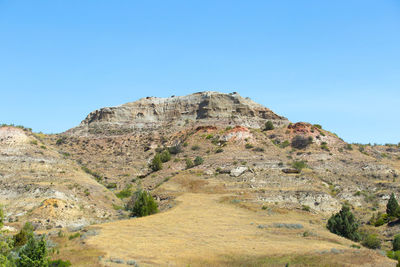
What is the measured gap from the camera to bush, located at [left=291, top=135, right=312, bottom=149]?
62.6 meters

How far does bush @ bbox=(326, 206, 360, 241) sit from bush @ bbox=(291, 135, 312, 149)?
33.4 m

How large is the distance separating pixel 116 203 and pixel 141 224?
43.7 feet

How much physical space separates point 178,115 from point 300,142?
29.1 m

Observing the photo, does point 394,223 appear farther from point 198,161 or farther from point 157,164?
point 157,164

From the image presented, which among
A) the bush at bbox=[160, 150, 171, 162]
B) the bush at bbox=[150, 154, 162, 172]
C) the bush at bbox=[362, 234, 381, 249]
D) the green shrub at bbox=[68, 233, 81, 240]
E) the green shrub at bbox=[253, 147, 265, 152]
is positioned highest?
the green shrub at bbox=[253, 147, 265, 152]

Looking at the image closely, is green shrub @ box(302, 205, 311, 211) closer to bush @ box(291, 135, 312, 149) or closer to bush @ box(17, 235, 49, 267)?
bush @ box(17, 235, 49, 267)

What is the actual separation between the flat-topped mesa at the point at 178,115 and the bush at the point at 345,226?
4594cm

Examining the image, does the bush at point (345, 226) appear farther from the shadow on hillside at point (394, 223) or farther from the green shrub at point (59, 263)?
the green shrub at point (59, 263)

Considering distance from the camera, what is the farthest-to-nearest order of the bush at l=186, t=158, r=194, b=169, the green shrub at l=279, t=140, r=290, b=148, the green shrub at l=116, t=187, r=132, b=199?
the green shrub at l=279, t=140, r=290, b=148, the bush at l=186, t=158, r=194, b=169, the green shrub at l=116, t=187, r=132, b=199

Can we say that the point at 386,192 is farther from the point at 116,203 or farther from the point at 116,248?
the point at 116,248

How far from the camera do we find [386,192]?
43.2 metres

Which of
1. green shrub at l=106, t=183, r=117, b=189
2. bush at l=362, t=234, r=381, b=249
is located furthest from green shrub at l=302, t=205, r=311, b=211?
green shrub at l=106, t=183, r=117, b=189

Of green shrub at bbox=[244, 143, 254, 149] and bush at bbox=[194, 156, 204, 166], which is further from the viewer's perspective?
green shrub at bbox=[244, 143, 254, 149]

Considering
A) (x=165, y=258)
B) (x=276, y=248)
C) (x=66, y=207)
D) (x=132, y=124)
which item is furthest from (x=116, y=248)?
(x=132, y=124)
